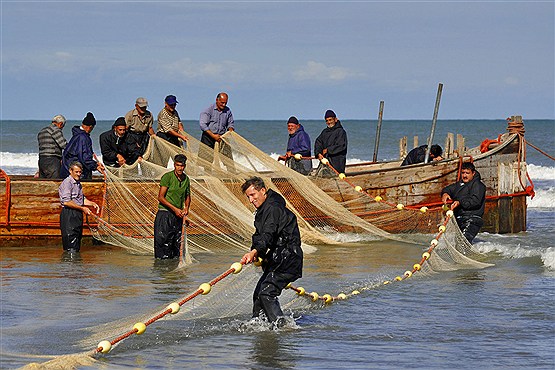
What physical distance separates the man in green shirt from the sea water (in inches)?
13.2

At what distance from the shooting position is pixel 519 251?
46.5 feet

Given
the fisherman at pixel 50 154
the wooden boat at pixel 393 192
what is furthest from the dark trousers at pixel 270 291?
the fisherman at pixel 50 154

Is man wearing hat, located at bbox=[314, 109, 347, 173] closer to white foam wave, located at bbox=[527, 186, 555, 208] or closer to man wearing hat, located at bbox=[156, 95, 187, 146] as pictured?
man wearing hat, located at bbox=[156, 95, 187, 146]

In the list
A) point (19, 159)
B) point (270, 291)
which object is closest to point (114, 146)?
point (270, 291)

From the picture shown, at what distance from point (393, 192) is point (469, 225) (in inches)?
114

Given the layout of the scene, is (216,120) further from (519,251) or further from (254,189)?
(254,189)

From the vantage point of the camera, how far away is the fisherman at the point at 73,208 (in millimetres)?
12758

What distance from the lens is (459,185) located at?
44.0ft

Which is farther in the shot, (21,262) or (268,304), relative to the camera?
(21,262)

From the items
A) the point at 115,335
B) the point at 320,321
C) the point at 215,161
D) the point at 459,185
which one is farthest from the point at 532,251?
the point at 115,335

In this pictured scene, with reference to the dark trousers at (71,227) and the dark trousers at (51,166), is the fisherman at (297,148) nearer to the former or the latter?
the dark trousers at (51,166)

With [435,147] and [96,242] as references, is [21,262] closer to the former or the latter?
[96,242]

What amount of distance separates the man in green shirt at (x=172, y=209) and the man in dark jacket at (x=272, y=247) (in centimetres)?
391

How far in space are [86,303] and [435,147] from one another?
29.2ft
